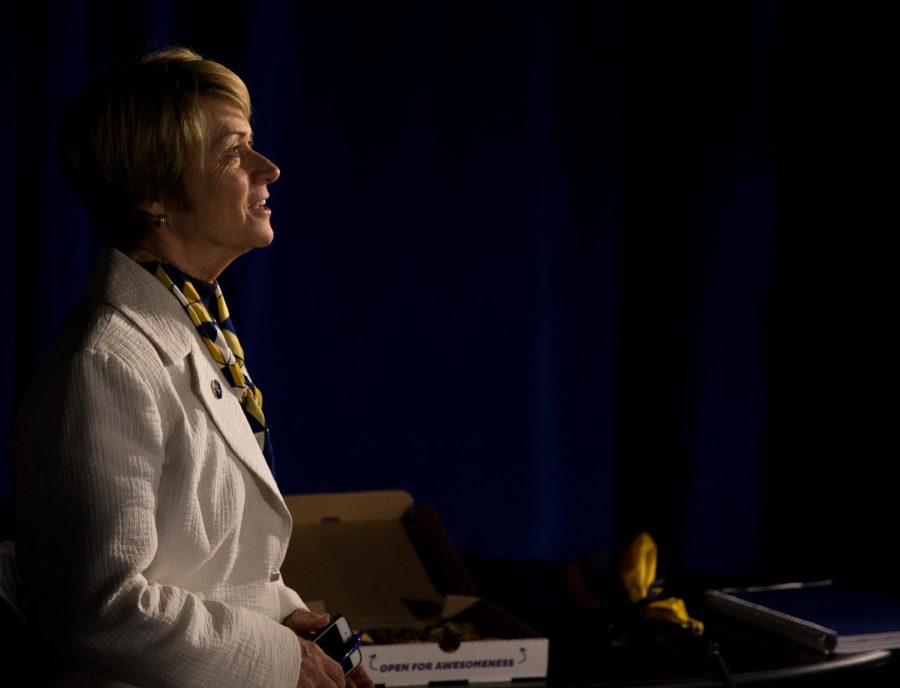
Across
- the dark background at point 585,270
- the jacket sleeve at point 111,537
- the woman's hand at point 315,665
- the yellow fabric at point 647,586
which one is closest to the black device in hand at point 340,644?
the woman's hand at point 315,665

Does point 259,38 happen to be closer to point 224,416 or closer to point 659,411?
point 224,416

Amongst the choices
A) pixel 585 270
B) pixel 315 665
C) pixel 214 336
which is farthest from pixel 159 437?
pixel 585 270

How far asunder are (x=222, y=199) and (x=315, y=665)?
0.56 m

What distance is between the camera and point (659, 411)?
2445mm

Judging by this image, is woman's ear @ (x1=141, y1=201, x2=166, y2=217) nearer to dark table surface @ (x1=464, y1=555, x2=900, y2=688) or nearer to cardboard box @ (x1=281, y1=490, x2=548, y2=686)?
cardboard box @ (x1=281, y1=490, x2=548, y2=686)

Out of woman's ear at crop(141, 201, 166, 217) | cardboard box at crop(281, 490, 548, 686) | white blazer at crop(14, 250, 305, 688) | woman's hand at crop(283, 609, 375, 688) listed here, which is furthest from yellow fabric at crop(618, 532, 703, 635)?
woman's ear at crop(141, 201, 166, 217)

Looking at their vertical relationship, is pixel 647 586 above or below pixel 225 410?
below

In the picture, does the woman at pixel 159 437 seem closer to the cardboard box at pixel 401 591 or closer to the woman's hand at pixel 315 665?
the woman's hand at pixel 315 665

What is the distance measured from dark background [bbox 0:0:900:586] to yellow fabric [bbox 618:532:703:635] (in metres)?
0.76

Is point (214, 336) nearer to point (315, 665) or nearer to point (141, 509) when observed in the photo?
point (141, 509)

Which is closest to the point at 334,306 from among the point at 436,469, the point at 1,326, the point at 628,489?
the point at 436,469

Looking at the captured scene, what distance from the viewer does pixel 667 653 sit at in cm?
141

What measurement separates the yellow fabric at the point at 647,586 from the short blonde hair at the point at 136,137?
0.82 m

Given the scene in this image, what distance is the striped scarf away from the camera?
120 cm
